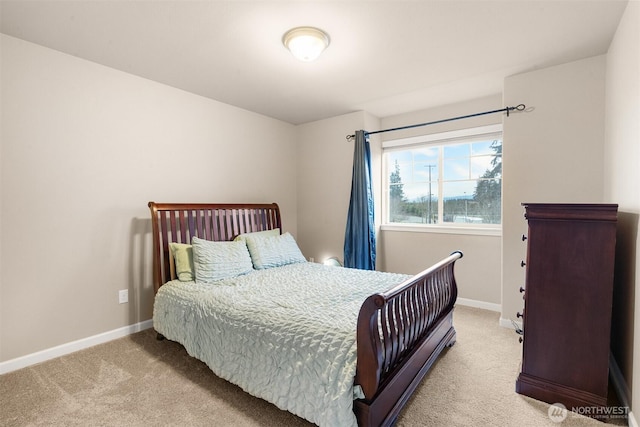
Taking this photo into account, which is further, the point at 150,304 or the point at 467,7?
the point at 150,304

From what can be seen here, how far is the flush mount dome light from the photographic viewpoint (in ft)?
6.89

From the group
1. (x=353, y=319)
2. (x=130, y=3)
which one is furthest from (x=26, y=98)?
(x=353, y=319)

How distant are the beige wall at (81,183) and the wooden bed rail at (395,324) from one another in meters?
2.44

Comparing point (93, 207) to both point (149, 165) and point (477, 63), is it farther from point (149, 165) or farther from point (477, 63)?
point (477, 63)

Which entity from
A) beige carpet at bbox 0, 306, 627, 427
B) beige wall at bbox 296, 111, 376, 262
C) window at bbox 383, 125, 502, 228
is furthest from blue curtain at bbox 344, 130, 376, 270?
beige carpet at bbox 0, 306, 627, 427

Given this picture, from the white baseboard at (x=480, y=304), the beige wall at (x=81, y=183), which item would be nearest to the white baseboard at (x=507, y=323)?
the white baseboard at (x=480, y=304)

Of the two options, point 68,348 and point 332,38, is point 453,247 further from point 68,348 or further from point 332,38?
point 68,348

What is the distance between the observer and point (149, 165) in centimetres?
296

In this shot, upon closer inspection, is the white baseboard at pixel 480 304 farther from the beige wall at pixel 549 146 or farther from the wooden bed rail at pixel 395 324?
the wooden bed rail at pixel 395 324

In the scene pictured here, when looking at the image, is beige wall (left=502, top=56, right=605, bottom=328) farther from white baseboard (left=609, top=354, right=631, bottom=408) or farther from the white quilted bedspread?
the white quilted bedspread

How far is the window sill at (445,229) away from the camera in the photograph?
342 centimetres

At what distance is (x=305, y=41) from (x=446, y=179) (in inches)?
100

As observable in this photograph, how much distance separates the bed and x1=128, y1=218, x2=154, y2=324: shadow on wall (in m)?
0.22

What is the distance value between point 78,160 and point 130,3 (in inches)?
53.5
